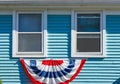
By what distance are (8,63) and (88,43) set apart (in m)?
2.59

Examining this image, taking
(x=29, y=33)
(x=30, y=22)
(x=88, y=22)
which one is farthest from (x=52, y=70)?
(x=88, y=22)

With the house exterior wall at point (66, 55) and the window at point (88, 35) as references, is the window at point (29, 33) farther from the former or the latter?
the window at point (88, 35)

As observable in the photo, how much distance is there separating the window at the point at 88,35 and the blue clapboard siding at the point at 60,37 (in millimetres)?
229

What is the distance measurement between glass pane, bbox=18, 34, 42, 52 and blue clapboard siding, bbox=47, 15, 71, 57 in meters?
0.35

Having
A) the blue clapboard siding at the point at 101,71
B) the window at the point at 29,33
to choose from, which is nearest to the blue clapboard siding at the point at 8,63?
the window at the point at 29,33

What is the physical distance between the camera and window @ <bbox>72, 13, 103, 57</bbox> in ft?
42.4

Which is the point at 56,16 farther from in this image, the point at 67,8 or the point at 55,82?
the point at 55,82

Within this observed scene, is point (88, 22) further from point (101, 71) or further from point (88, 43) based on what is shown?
point (101, 71)

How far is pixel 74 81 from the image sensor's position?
12.9m

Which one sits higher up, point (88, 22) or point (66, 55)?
point (88, 22)

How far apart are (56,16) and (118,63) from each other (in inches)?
95.9

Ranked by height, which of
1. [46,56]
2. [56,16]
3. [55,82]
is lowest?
[55,82]

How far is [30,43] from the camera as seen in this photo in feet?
42.7

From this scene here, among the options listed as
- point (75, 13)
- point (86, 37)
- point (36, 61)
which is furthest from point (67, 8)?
point (36, 61)
